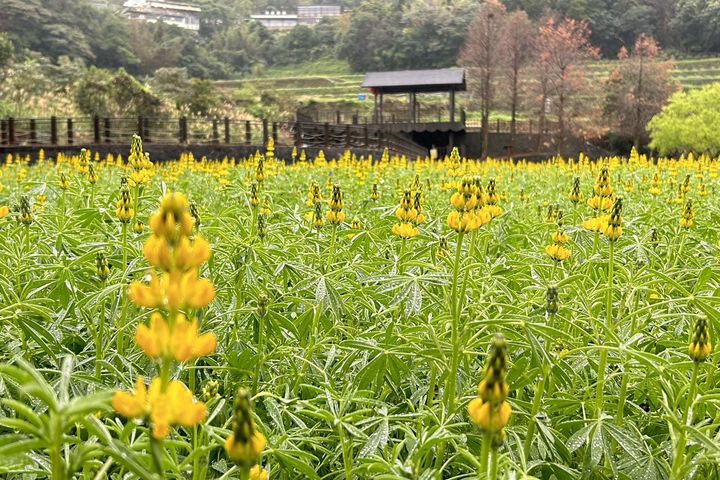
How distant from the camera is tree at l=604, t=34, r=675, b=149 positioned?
3284 cm

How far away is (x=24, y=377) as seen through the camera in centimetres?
69

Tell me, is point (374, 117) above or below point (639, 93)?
below

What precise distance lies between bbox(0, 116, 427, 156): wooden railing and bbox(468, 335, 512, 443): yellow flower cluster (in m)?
17.6

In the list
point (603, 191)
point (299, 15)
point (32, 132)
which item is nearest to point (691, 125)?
point (32, 132)

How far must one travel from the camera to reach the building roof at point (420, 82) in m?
28.8

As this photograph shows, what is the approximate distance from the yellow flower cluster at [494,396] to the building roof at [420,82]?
93.8 feet

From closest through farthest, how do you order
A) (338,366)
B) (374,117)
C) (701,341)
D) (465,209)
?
(701,341), (465,209), (338,366), (374,117)

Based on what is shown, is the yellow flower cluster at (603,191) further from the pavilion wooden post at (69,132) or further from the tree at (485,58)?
the tree at (485,58)

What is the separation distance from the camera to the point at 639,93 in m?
32.8

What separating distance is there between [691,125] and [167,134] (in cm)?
2056

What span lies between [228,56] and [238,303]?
233 feet

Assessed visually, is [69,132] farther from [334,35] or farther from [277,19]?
[277,19]

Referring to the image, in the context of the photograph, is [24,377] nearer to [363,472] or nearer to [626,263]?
[363,472]

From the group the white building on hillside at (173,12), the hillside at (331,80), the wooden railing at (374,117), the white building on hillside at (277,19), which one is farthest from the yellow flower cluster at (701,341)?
the white building on hillside at (277,19)
